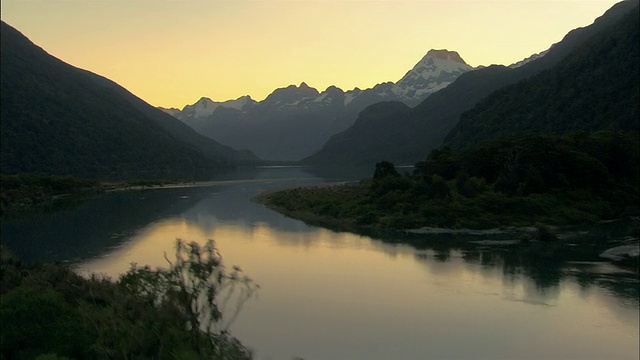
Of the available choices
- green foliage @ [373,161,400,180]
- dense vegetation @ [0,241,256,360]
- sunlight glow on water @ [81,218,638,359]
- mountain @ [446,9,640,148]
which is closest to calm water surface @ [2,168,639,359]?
sunlight glow on water @ [81,218,638,359]

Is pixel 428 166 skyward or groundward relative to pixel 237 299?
skyward

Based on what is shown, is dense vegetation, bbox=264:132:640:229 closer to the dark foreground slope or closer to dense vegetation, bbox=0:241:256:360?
the dark foreground slope

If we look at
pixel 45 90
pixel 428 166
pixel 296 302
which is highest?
pixel 45 90

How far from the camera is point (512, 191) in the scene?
249 ft

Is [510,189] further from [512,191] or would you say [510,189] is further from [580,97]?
[580,97]

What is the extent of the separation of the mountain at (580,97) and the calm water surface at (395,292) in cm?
6080

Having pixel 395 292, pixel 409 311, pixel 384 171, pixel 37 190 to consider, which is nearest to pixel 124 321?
pixel 409 311

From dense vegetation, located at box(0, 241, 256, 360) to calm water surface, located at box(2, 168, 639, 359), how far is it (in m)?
4.59

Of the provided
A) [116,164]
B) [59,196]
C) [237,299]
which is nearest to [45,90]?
[116,164]

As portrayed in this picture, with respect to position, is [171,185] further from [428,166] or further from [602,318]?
[602,318]

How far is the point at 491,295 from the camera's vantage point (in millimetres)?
37719

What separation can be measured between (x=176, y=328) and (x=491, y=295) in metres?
22.3

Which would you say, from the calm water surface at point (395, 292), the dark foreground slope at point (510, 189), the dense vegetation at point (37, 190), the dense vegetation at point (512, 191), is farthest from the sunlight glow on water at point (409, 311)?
the dense vegetation at point (37, 190)

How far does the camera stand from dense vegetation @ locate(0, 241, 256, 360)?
22.1 metres
